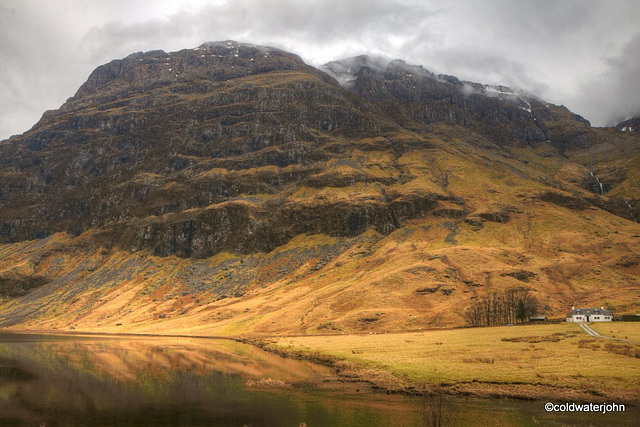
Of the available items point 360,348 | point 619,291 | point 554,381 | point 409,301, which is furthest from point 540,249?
point 554,381

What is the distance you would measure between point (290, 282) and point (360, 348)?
114684 mm

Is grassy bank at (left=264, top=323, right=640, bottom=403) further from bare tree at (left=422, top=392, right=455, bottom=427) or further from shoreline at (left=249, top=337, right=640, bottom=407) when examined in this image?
bare tree at (left=422, top=392, right=455, bottom=427)

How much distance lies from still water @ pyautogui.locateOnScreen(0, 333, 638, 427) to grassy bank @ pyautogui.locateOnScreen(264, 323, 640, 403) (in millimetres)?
3999

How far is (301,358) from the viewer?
82062 millimetres

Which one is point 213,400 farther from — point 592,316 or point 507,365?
point 592,316

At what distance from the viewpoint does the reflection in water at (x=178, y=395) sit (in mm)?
39031

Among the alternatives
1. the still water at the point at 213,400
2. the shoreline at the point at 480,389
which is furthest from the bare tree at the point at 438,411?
the shoreline at the point at 480,389

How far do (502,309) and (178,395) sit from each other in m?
104

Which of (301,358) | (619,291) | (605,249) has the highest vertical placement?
(605,249)

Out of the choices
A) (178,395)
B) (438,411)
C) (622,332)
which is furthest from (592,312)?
(178,395)

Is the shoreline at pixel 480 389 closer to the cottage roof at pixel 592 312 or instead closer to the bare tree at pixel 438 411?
the bare tree at pixel 438 411

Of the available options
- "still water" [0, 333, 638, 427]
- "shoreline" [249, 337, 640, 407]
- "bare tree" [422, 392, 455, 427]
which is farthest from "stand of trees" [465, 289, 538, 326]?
"bare tree" [422, 392, 455, 427]

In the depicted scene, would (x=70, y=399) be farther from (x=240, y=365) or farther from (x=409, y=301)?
(x=409, y=301)

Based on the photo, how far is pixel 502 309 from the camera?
5012 inches
